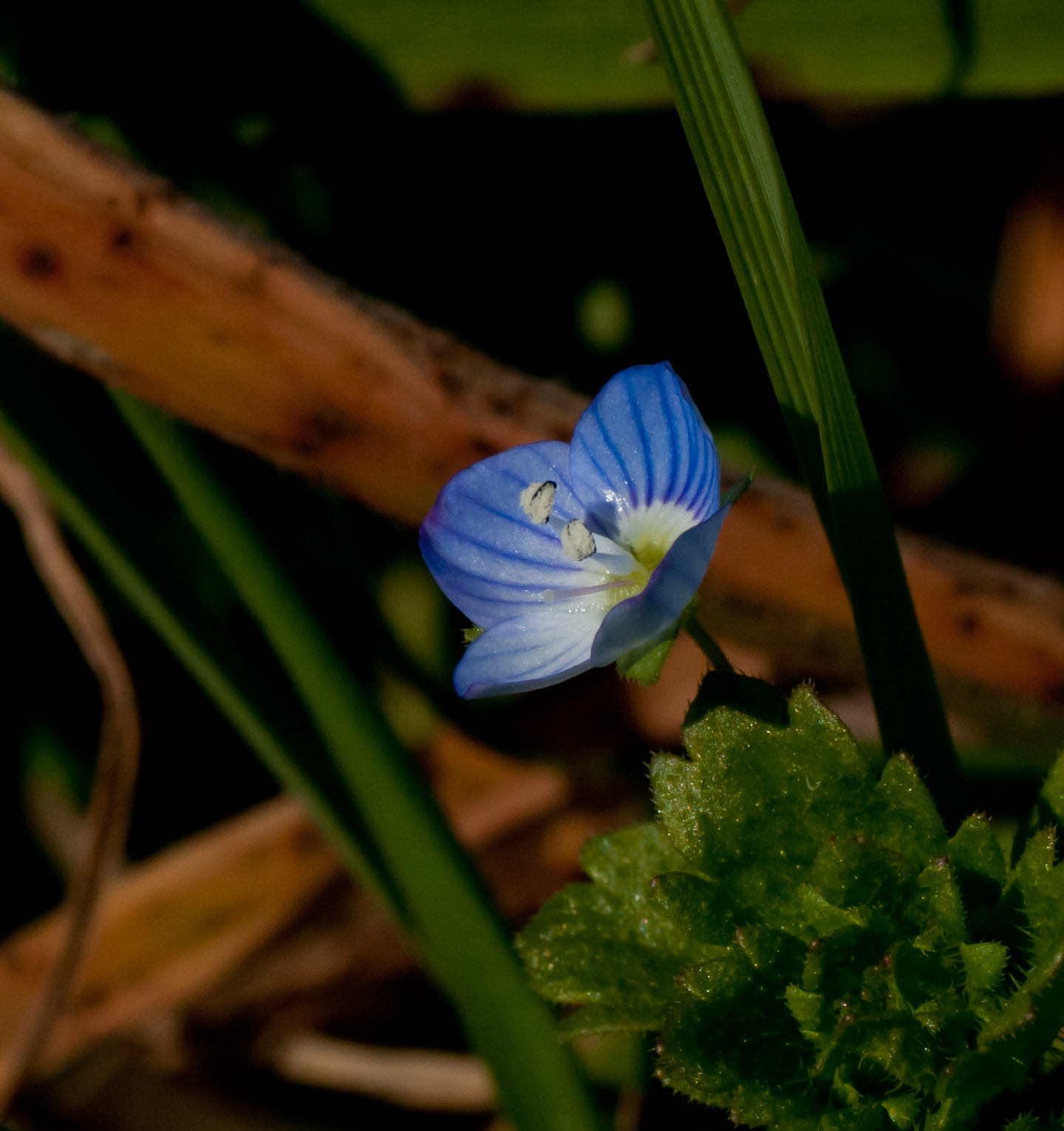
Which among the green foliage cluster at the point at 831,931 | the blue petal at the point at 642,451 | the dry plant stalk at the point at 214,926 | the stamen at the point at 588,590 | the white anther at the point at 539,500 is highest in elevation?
the blue petal at the point at 642,451

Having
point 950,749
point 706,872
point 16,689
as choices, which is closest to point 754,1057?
point 706,872

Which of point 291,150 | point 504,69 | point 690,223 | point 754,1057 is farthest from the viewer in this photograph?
point 690,223

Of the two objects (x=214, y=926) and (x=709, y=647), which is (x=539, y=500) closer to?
(x=709, y=647)

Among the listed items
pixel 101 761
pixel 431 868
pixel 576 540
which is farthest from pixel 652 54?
pixel 101 761

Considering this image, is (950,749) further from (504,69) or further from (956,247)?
(956,247)

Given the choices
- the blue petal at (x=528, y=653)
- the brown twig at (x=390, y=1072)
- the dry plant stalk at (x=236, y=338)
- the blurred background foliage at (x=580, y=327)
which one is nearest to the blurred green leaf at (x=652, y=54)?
the blurred background foliage at (x=580, y=327)

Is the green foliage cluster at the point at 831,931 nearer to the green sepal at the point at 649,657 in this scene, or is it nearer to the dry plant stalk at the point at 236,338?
the green sepal at the point at 649,657

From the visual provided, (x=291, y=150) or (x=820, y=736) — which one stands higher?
(x=291, y=150)
